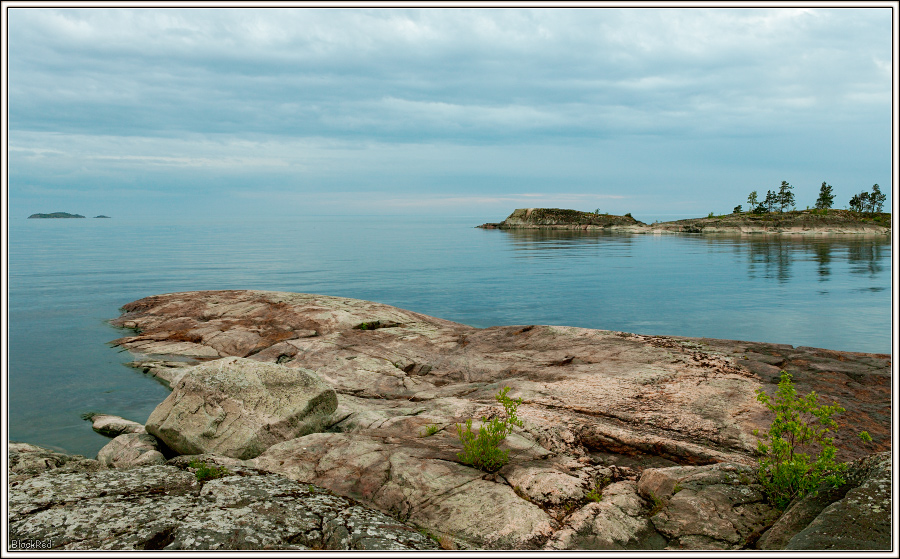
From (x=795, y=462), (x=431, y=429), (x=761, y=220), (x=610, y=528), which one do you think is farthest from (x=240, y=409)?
(x=761, y=220)

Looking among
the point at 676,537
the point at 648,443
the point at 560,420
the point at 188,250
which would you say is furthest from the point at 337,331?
the point at 188,250

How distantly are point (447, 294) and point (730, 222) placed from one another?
356 feet

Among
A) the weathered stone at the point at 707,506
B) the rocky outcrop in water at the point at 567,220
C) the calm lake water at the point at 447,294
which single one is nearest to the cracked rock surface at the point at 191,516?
the weathered stone at the point at 707,506

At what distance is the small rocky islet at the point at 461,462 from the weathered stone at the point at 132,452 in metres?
0.05

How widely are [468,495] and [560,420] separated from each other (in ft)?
10.5

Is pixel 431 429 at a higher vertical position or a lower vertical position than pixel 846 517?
lower

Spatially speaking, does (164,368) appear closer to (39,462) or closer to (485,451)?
(39,462)

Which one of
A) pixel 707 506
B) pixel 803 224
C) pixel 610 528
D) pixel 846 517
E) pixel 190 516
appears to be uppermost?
pixel 803 224

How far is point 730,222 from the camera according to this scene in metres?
123

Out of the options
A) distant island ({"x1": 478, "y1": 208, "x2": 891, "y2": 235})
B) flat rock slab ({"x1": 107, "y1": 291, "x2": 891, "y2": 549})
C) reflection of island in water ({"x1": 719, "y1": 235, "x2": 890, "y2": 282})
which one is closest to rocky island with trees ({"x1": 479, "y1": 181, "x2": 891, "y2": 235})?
distant island ({"x1": 478, "y1": 208, "x2": 891, "y2": 235})

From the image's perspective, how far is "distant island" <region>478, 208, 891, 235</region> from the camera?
112938mm

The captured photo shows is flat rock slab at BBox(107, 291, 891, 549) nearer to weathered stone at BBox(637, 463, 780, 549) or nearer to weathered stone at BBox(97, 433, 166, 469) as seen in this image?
weathered stone at BBox(637, 463, 780, 549)

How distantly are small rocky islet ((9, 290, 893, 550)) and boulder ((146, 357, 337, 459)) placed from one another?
0.11 ft

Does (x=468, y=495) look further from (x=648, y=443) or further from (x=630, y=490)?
(x=648, y=443)
